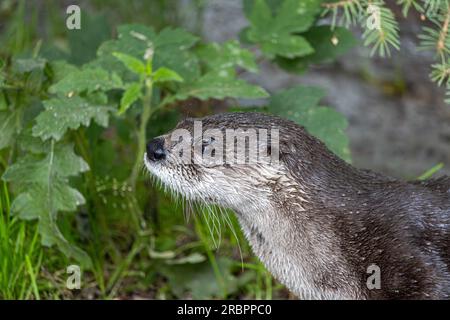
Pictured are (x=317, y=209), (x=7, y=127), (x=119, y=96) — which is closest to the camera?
(x=317, y=209)

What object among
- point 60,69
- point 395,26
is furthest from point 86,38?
point 395,26

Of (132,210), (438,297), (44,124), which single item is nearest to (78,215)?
(132,210)

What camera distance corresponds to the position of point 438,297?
113 inches

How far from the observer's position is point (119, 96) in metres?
3.78

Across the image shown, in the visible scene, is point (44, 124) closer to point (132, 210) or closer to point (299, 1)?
point (132, 210)

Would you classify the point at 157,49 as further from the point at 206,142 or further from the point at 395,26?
the point at 395,26

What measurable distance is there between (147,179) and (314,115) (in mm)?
858

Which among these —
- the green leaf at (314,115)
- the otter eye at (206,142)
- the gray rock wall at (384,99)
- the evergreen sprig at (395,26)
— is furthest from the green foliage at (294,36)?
the gray rock wall at (384,99)

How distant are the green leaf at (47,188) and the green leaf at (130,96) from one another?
324 mm

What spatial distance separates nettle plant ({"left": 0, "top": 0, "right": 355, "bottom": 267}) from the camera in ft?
11.4

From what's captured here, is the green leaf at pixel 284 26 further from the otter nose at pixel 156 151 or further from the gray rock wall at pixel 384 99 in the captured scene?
the gray rock wall at pixel 384 99

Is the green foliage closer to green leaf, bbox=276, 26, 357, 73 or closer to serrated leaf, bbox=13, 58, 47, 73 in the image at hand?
green leaf, bbox=276, 26, 357, 73

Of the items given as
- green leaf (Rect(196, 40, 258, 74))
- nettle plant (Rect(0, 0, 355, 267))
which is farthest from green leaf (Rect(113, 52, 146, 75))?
green leaf (Rect(196, 40, 258, 74))

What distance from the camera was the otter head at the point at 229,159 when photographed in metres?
3.04
